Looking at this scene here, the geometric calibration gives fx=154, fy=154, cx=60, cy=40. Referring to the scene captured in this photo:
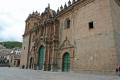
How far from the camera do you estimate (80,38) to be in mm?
16766

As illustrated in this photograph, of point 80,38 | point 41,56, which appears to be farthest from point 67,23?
point 41,56

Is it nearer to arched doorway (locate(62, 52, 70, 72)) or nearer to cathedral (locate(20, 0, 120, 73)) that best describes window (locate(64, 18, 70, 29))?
cathedral (locate(20, 0, 120, 73))

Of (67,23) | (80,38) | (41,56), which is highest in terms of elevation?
(67,23)

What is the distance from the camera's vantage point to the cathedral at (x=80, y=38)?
13.8m

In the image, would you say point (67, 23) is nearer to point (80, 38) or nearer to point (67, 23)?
point (67, 23)

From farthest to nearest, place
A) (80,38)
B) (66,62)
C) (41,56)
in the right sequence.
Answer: (41,56)
(66,62)
(80,38)

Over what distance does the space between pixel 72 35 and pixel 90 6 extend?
3919 mm

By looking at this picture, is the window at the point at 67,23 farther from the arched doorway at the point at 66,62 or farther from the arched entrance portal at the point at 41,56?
the arched entrance portal at the point at 41,56

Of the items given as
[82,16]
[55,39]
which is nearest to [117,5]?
[82,16]

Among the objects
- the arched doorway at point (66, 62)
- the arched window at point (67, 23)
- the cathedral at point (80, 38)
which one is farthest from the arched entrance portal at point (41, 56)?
the arched window at point (67, 23)

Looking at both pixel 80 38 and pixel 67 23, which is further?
pixel 67 23

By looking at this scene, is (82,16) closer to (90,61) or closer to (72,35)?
(72,35)

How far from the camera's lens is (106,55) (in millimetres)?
13523

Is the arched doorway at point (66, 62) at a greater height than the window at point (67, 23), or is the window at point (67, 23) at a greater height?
the window at point (67, 23)
